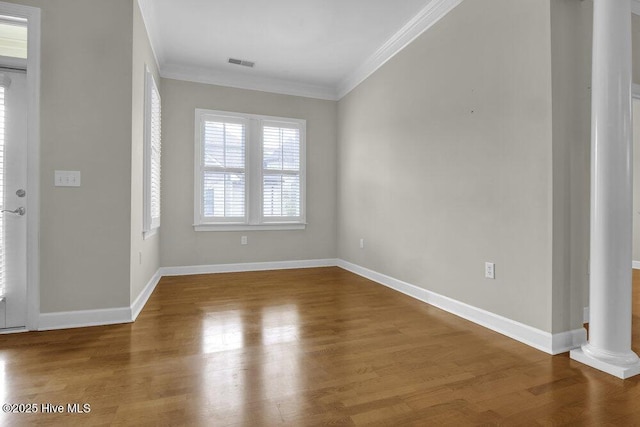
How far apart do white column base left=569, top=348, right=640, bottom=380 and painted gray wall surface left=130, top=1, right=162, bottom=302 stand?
125 inches

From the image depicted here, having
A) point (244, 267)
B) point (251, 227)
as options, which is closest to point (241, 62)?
point (251, 227)

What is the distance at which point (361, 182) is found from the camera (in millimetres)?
4398

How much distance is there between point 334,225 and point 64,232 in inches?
136

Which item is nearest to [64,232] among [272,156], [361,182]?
[272,156]

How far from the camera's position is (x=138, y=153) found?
2834 millimetres

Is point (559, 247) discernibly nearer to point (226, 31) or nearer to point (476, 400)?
point (476, 400)

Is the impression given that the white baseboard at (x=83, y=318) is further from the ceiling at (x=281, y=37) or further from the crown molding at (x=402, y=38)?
the crown molding at (x=402, y=38)

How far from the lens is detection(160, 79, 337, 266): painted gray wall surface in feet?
14.0

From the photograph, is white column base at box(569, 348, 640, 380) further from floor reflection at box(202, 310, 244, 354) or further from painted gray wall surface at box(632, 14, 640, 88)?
painted gray wall surface at box(632, 14, 640, 88)

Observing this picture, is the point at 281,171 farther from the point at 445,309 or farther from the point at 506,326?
the point at 506,326

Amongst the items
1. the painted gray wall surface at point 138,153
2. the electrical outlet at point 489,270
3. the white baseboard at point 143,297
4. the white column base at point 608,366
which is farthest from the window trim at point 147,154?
the white column base at point 608,366

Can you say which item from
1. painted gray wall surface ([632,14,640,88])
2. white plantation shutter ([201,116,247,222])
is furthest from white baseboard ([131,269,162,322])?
painted gray wall surface ([632,14,640,88])

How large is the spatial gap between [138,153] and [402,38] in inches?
113

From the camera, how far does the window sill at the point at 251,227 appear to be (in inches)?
174
